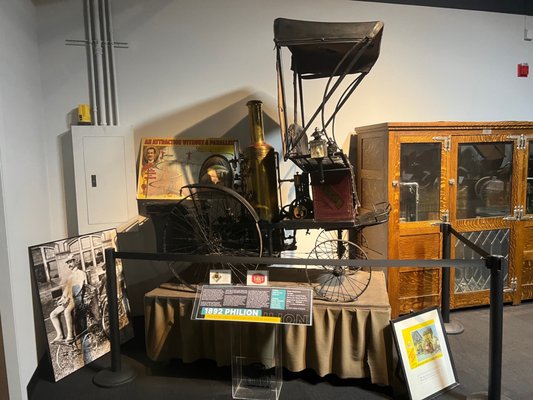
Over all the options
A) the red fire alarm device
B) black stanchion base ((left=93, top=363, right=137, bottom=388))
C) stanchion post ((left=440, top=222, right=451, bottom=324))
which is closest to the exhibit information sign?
black stanchion base ((left=93, top=363, right=137, bottom=388))

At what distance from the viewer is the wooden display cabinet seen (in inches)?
127

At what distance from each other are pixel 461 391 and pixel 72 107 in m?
3.43

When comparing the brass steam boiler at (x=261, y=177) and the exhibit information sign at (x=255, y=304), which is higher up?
the brass steam boiler at (x=261, y=177)

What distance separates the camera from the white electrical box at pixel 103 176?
3.20 meters

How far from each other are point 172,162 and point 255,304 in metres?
1.52

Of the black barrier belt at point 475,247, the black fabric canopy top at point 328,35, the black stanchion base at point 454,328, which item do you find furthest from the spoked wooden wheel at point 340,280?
the black fabric canopy top at point 328,35

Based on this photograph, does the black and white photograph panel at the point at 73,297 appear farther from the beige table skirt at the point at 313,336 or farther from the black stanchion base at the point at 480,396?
the black stanchion base at the point at 480,396

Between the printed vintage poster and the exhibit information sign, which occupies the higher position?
the printed vintage poster

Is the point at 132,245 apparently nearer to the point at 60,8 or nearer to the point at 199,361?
the point at 199,361

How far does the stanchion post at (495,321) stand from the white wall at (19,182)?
2598 millimetres

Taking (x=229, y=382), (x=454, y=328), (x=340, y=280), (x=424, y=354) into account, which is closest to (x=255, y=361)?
(x=229, y=382)

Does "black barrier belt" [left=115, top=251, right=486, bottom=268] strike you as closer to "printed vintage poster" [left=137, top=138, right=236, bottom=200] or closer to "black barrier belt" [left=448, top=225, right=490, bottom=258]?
"black barrier belt" [left=448, top=225, right=490, bottom=258]

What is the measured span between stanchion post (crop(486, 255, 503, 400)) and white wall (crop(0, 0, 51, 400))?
8.52 ft

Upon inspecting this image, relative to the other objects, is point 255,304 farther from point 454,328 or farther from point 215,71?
point 215,71
